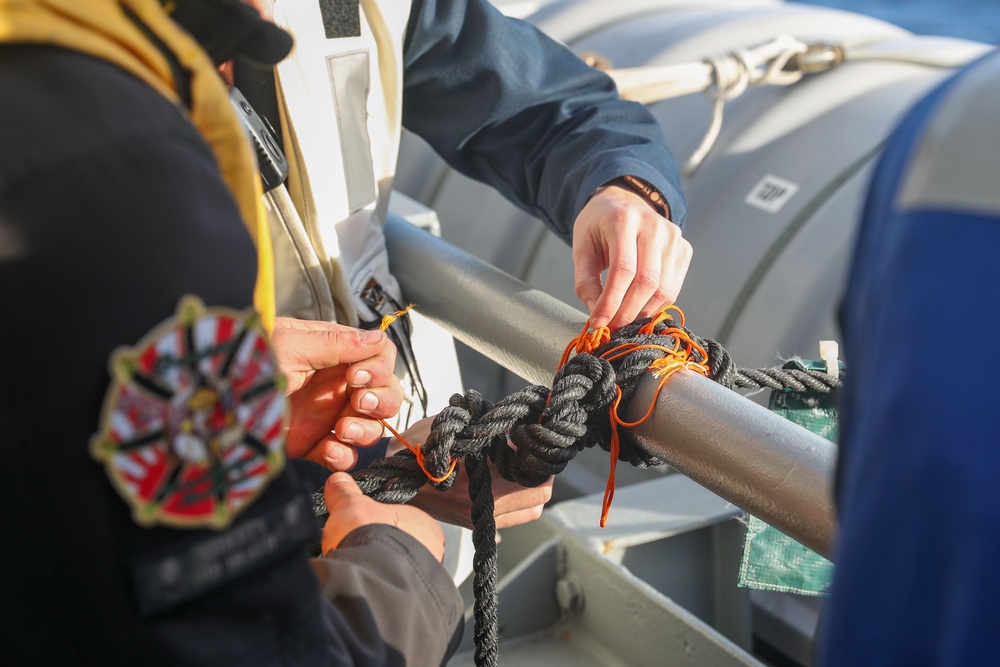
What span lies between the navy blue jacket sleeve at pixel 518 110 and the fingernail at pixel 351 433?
449 mm

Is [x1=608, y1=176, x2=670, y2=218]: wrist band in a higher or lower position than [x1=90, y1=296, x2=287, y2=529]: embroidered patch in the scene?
lower

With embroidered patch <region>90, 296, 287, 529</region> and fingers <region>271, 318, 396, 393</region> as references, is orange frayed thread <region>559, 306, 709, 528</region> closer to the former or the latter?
fingers <region>271, 318, 396, 393</region>

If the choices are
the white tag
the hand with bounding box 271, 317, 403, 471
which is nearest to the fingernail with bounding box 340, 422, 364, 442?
the hand with bounding box 271, 317, 403, 471

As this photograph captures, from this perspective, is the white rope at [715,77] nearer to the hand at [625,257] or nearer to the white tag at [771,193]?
the white tag at [771,193]

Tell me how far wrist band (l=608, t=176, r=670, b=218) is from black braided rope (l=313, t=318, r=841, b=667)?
1.06 feet

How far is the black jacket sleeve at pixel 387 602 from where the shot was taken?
2.37 ft

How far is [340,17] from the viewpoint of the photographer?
124 centimetres

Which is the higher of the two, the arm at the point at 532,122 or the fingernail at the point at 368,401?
the arm at the point at 532,122

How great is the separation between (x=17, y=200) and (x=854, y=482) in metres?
0.44

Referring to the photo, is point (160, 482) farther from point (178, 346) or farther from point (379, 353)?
point (379, 353)

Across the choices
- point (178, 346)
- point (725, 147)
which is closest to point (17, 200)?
point (178, 346)

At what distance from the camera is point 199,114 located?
23.7 inches

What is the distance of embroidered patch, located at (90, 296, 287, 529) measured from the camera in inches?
21.4

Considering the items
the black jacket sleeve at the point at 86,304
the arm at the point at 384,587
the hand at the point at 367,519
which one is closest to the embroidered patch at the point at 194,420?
the black jacket sleeve at the point at 86,304
